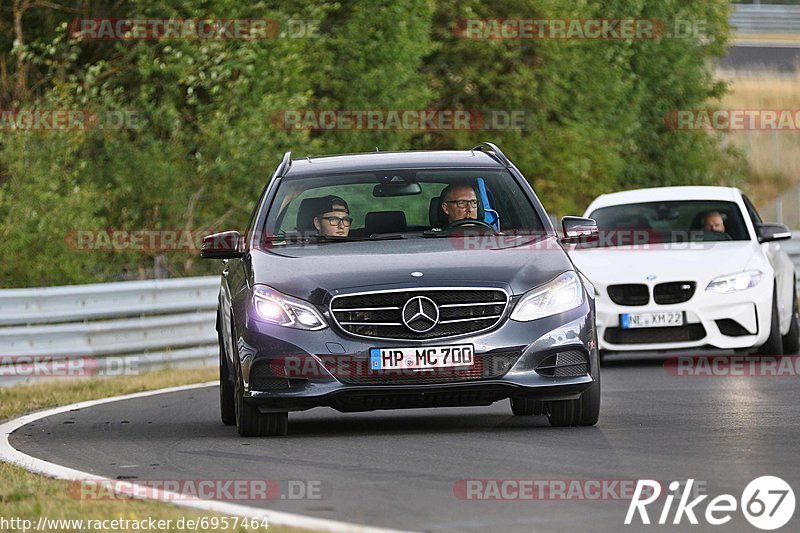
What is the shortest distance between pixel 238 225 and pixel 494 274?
58.9ft

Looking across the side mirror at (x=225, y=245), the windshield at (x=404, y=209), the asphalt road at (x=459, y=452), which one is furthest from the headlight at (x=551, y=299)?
the side mirror at (x=225, y=245)

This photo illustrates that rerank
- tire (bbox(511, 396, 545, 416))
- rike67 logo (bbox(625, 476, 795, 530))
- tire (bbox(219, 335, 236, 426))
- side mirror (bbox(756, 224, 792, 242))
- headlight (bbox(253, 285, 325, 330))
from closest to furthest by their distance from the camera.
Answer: rike67 logo (bbox(625, 476, 795, 530)), headlight (bbox(253, 285, 325, 330)), tire (bbox(511, 396, 545, 416)), tire (bbox(219, 335, 236, 426)), side mirror (bbox(756, 224, 792, 242))

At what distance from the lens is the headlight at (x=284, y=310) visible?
10.2 metres

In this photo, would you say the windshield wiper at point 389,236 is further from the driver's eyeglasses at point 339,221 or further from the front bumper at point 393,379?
the front bumper at point 393,379

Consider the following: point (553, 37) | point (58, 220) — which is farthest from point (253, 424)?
point (553, 37)

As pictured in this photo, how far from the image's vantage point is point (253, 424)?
10727mm

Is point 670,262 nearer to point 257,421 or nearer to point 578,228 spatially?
point 578,228

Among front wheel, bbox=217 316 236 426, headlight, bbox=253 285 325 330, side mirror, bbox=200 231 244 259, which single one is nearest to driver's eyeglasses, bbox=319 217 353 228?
side mirror, bbox=200 231 244 259

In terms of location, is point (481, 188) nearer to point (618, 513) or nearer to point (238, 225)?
point (618, 513)

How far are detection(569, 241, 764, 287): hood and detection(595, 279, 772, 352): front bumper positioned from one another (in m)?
0.11

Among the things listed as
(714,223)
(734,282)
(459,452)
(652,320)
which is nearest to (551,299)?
(459,452)

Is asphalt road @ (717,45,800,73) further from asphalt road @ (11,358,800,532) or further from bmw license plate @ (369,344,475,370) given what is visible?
bmw license plate @ (369,344,475,370)

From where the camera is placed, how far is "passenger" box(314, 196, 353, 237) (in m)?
11.4

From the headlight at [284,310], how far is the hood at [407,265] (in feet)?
0.14
